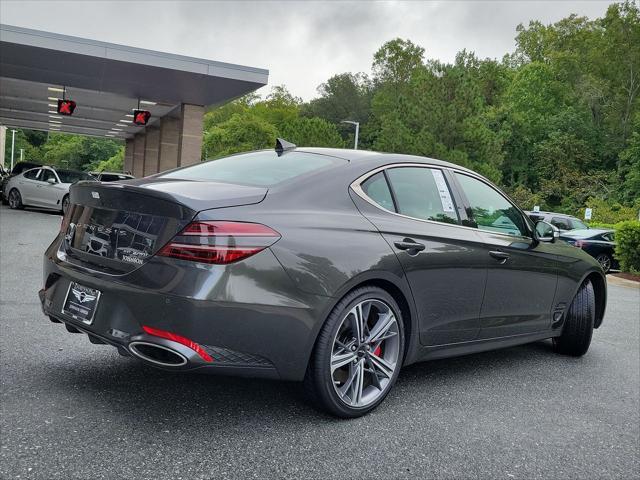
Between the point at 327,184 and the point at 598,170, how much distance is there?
55.3 meters

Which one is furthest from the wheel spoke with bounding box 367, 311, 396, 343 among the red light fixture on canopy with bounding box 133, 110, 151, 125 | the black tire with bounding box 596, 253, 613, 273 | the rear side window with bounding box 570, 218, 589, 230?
the red light fixture on canopy with bounding box 133, 110, 151, 125

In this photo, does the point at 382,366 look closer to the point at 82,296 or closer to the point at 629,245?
the point at 82,296

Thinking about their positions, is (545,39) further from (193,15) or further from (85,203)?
(85,203)

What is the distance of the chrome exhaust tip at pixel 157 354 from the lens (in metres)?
2.93

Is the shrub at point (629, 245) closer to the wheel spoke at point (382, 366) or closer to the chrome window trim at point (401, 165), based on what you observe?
the chrome window trim at point (401, 165)

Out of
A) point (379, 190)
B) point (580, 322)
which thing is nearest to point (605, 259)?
point (580, 322)

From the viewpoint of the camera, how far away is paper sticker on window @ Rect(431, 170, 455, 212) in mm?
4273

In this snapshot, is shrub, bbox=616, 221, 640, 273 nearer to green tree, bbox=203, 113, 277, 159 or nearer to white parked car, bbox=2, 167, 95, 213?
white parked car, bbox=2, 167, 95, 213

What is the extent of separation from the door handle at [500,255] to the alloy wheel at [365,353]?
111 centimetres

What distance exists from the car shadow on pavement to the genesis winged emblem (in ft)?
1.94

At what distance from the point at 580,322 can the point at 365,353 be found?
2.86 metres

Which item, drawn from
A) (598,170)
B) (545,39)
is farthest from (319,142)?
(545,39)

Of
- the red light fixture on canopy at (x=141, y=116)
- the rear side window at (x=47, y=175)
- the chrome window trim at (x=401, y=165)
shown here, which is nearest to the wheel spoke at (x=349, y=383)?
the chrome window trim at (x=401, y=165)

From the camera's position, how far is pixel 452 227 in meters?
4.18
